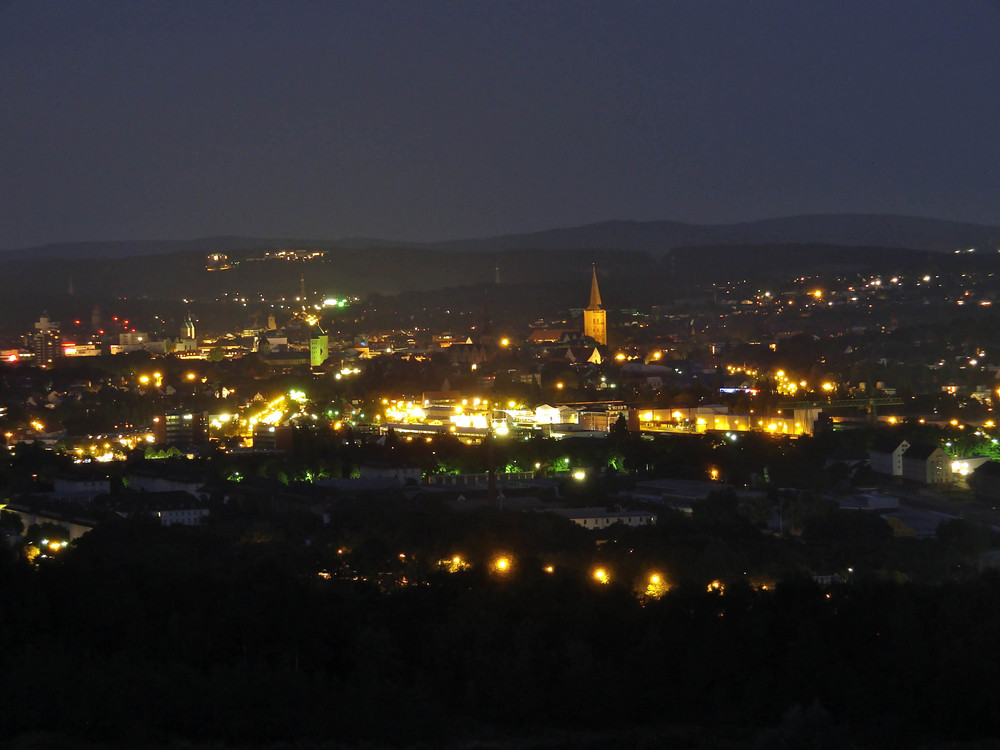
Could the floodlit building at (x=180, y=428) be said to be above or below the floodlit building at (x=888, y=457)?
below

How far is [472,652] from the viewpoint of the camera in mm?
6434

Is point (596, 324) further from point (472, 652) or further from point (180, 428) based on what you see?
point (472, 652)

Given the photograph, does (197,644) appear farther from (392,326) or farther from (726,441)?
(392,326)

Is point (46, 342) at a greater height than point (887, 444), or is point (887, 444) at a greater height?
point (887, 444)

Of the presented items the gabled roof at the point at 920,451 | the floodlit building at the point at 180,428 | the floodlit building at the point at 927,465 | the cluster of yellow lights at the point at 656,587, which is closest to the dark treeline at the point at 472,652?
the cluster of yellow lights at the point at 656,587

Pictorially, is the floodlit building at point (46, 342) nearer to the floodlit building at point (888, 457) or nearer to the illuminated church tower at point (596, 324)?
the illuminated church tower at point (596, 324)

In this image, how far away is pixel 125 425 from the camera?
16172 mm

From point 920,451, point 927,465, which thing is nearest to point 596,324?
point 920,451

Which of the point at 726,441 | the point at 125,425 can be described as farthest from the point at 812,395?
the point at 125,425

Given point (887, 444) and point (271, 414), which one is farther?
point (271, 414)

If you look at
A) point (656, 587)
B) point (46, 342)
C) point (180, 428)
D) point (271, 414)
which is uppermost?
point (656, 587)

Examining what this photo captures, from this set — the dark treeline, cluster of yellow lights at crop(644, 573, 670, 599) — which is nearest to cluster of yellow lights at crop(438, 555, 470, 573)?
→ the dark treeline

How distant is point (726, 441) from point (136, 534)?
604 cm

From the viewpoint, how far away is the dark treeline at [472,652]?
224 inches
